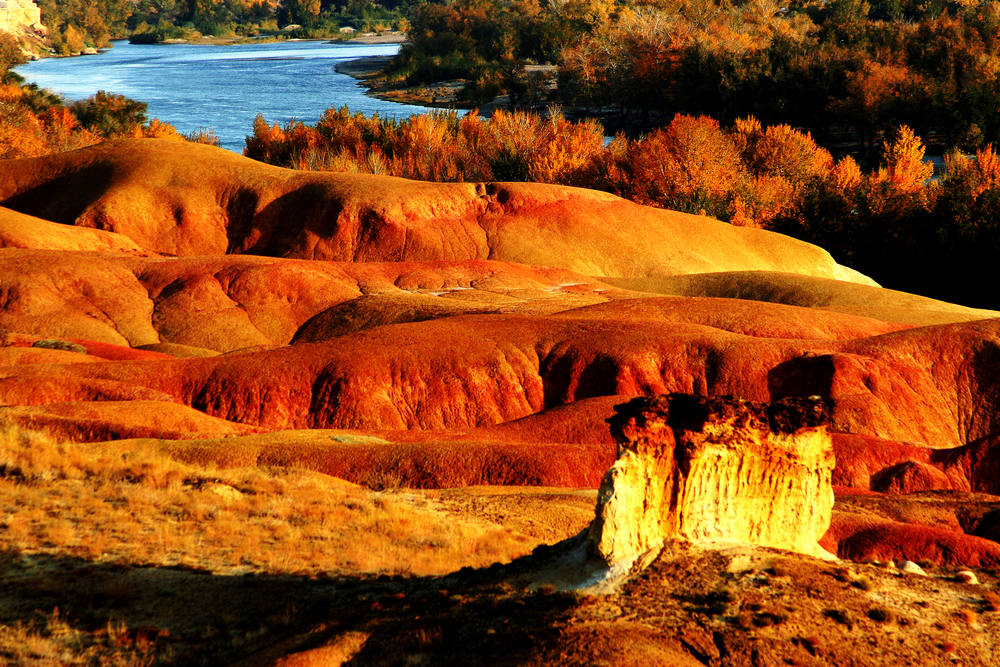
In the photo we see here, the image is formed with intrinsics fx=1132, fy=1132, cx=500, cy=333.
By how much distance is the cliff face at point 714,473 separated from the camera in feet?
46.5

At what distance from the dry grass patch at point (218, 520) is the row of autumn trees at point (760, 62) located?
85909 millimetres

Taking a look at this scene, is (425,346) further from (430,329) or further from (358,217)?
(358,217)

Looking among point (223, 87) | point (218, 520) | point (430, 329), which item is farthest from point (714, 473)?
point (223, 87)

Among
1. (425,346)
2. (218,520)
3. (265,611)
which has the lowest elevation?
(425,346)

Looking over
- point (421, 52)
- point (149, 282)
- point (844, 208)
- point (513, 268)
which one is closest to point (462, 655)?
point (149, 282)

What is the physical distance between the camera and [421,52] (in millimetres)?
170750

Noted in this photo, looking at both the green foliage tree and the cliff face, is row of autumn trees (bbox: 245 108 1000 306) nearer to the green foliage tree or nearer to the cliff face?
the green foliage tree

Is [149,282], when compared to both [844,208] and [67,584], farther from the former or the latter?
[844,208]

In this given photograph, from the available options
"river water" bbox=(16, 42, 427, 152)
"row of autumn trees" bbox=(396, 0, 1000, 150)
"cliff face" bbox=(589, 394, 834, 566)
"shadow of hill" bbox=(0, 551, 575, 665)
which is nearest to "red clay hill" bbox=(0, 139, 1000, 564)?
"cliff face" bbox=(589, 394, 834, 566)

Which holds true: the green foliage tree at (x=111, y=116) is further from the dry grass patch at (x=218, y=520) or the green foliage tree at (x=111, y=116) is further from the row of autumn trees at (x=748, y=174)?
the dry grass patch at (x=218, y=520)

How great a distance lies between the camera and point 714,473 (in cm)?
1478

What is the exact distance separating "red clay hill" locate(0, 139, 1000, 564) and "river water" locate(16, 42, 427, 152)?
43829 millimetres

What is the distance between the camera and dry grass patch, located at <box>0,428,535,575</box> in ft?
60.6

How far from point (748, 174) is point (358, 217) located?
3352 centimetres
